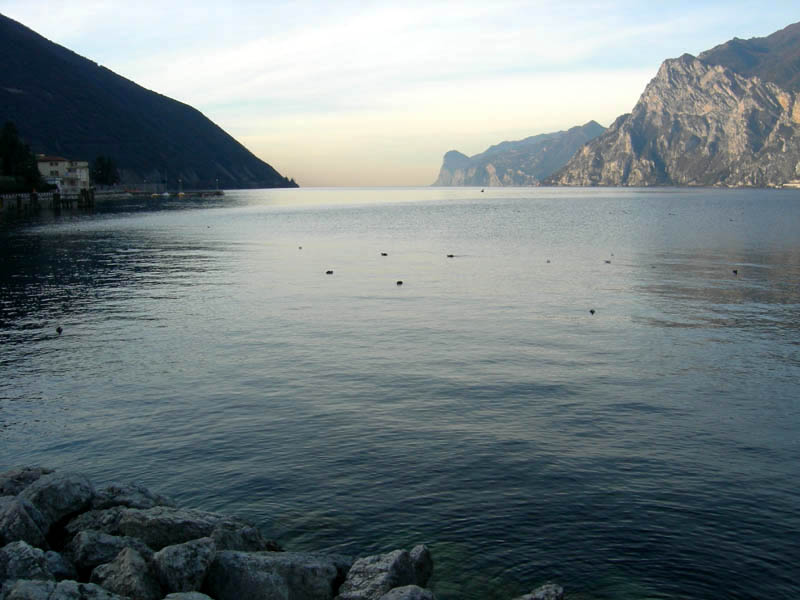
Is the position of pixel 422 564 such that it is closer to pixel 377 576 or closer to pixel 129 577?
pixel 377 576

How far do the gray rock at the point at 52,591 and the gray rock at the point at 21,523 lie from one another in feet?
7.77

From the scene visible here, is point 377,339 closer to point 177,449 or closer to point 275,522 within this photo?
point 177,449

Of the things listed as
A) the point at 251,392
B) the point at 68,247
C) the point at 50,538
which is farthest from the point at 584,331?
the point at 68,247

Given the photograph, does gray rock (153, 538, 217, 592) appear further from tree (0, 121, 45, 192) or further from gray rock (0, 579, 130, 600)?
tree (0, 121, 45, 192)

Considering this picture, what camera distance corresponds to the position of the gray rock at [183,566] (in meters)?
11.8

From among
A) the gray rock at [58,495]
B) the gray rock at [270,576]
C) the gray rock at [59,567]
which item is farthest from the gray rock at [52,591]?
the gray rock at [58,495]

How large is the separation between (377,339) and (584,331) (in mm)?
10618

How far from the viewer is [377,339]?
108ft

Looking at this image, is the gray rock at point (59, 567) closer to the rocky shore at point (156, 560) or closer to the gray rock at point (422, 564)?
the rocky shore at point (156, 560)

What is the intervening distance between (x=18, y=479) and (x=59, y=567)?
472cm

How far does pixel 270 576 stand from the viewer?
12.2 m

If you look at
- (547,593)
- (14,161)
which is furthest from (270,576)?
(14,161)

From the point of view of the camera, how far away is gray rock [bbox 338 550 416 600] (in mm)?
11992

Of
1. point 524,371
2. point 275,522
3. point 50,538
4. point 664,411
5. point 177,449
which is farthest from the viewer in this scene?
point 524,371
